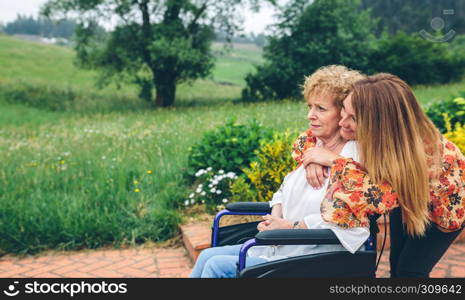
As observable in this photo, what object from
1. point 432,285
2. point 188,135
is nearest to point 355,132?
point 432,285

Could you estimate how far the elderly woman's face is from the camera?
8.12 ft

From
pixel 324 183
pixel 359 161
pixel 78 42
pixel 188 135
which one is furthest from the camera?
pixel 78 42

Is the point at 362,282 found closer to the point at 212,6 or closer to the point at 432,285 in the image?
the point at 432,285

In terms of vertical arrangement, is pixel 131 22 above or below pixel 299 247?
above

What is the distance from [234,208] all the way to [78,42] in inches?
773

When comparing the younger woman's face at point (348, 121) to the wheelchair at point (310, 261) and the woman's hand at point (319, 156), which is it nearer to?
the woman's hand at point (319, 156)

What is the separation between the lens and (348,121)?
7.41 feet

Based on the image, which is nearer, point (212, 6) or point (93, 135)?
point (93, 135)

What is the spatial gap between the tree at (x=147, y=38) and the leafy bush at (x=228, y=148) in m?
14.3

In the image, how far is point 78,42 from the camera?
20391 millimetres

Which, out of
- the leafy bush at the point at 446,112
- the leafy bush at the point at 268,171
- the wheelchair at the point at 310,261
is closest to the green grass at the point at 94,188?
the leafy bush at the point at 268,171

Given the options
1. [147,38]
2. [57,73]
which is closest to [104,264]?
[147,38]

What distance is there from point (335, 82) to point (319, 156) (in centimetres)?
40

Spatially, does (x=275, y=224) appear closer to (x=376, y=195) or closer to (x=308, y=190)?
(x=308, y=190)
